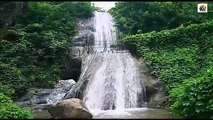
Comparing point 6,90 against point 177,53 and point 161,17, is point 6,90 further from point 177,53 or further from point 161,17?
point 161,17

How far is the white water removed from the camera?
13.9 metres

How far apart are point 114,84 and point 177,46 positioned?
4112 mm

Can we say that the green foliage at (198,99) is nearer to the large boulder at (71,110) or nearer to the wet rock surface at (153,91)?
the large boulder at (71,110)

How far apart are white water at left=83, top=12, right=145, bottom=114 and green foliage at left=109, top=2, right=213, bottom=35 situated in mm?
2484

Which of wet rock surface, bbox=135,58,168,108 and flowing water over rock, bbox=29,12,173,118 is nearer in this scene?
flowing water over rock, bbox=29,12,173,118

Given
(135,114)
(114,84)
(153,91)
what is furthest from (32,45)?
(135,114)

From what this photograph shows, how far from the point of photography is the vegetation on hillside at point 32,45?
15719 mm

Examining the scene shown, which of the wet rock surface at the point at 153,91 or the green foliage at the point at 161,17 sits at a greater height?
the green foliage at the point at 161,17

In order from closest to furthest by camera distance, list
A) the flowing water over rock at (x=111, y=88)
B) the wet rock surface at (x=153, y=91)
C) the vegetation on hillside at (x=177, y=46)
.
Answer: the vegetation on hillside at (x=177, y=46) < the flowing water over rock at (x=111, y=88) < the wet rock surface at (x=153, y=91)

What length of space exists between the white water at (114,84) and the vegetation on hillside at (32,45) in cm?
203

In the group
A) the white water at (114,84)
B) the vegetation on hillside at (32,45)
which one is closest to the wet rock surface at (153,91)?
the white water at (114,84)

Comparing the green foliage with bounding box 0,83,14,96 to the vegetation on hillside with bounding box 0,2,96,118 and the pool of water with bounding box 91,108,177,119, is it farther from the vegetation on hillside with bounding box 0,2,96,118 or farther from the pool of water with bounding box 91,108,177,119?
the pool of water with bounding box 91,108,177,119

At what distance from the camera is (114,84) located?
15.0 m

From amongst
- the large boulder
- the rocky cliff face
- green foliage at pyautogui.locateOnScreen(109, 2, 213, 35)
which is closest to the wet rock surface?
the large boulder
